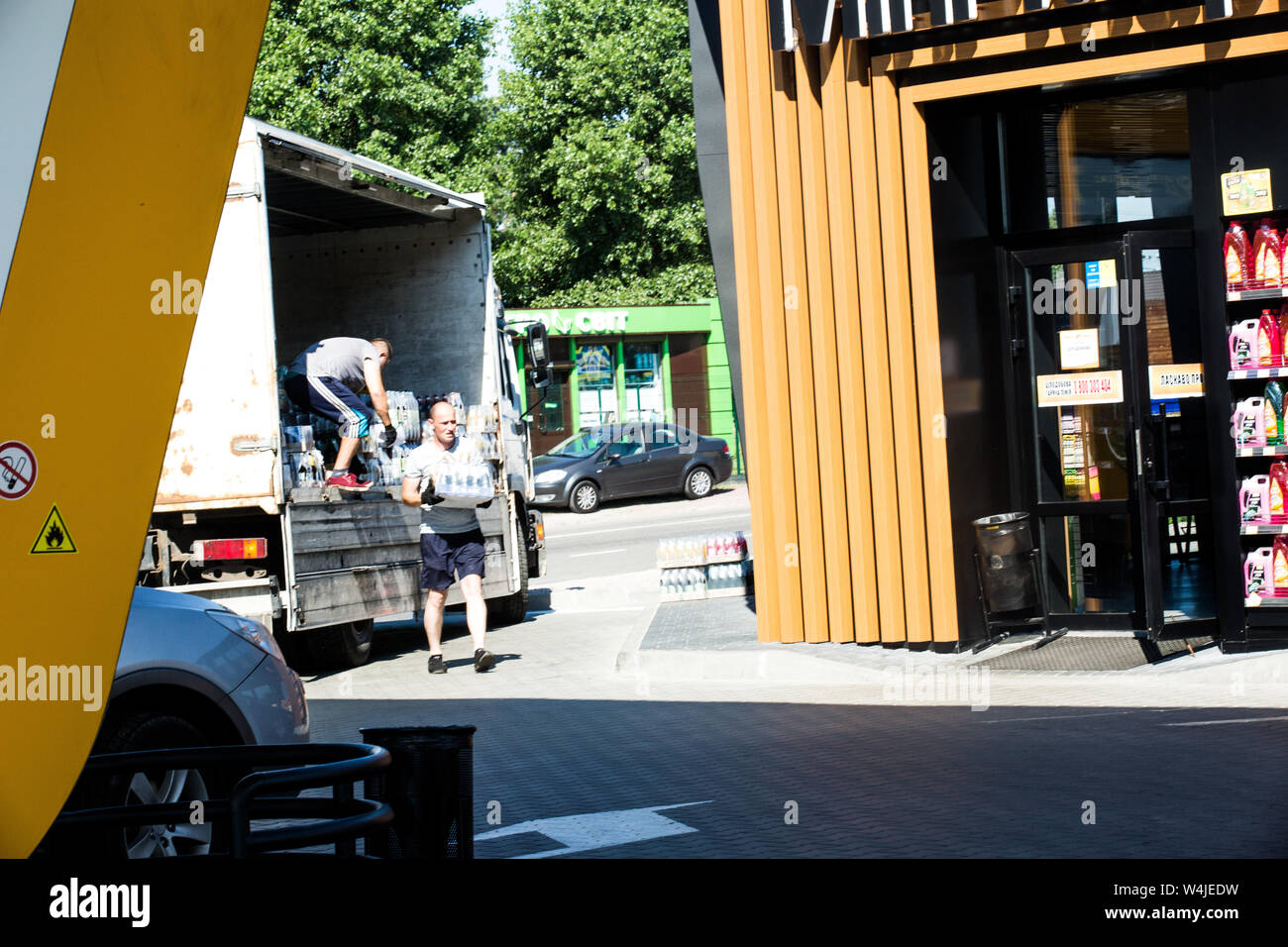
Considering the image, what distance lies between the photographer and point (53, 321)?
249 cm

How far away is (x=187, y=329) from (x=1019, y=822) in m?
4.07

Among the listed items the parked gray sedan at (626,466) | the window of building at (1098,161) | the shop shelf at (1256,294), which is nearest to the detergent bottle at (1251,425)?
the shop shelf at (1256,294)

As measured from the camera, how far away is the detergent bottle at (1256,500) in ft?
30.5

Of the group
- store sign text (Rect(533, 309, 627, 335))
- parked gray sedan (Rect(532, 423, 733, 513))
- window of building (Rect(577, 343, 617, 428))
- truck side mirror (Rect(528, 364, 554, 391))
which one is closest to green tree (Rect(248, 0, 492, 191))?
store sign text (Rect(533, 309, 627, 335))

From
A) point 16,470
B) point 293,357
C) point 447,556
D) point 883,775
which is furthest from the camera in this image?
point 293,357

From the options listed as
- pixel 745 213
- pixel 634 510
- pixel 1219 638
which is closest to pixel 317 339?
pixel 745 213

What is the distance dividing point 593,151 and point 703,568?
2293 centimetres

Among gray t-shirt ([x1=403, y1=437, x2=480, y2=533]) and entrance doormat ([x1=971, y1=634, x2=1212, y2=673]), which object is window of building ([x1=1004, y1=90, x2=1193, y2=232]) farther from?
gray t-shirt ([x1=403, y1=437, x2=480, y2=533])

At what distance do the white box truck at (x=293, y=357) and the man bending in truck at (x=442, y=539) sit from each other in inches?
27.8

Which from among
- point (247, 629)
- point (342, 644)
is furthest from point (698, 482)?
point (247, 629)

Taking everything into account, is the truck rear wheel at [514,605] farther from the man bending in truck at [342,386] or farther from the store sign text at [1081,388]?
the store sign text at [1081,388]

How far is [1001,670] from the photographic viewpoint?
9.32 meters

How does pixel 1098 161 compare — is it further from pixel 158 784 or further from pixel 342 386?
pixel 158 784
